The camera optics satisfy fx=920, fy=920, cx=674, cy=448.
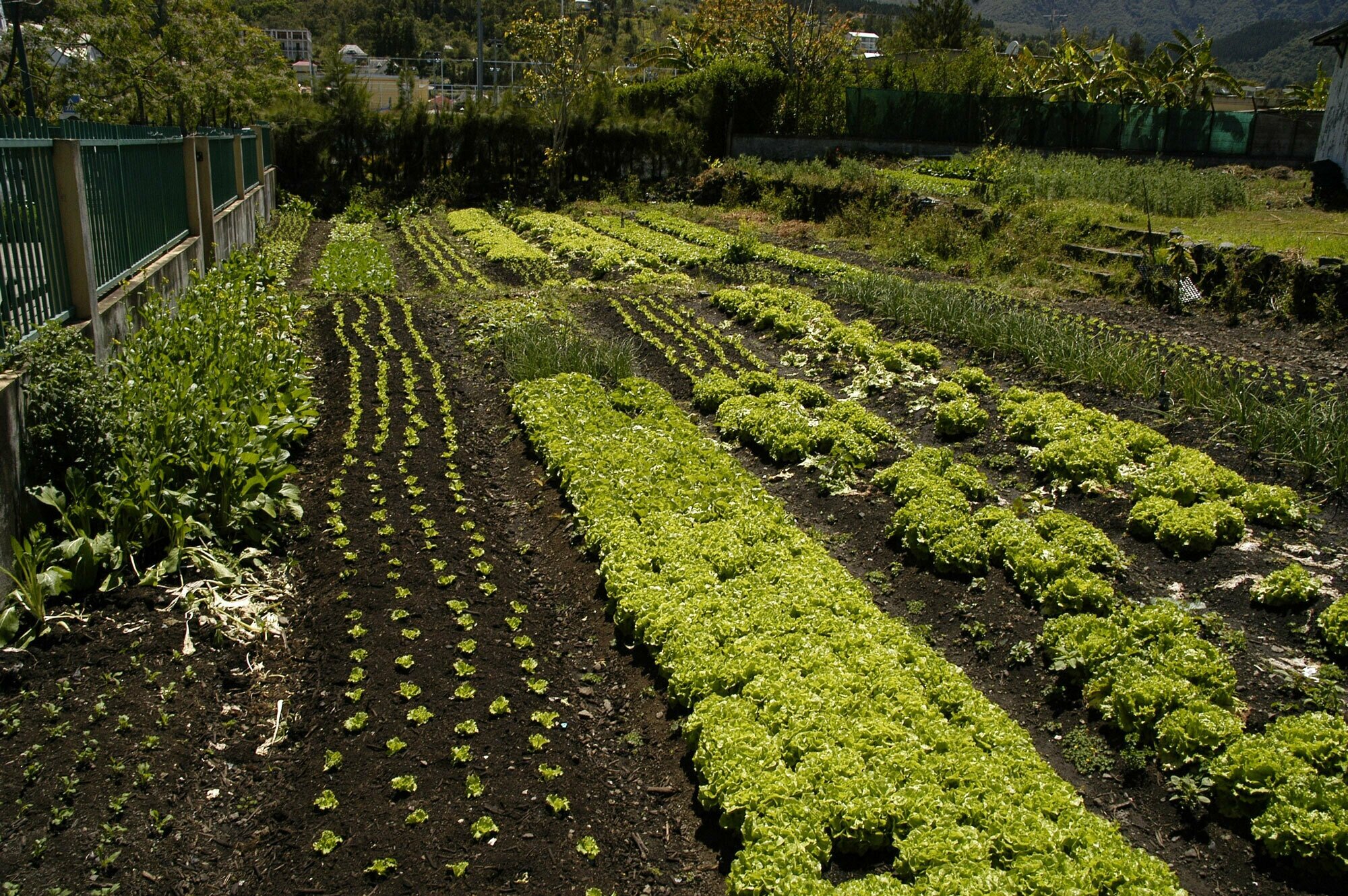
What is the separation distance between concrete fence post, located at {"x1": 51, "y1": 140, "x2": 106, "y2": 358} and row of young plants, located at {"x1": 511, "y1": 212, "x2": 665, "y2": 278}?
10.2m

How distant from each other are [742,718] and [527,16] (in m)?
27.7

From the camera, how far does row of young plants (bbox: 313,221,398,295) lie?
15898mm

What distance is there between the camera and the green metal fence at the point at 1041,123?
33.5 metres

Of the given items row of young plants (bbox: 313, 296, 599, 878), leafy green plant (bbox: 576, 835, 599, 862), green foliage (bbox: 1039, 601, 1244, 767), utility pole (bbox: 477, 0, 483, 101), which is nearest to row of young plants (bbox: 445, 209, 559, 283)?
row of young plants (bbox: 313, 296, 599, 878)

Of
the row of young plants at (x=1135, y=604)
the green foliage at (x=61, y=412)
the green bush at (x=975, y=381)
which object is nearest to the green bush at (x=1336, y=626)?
the row of young plants at (x=1135, y=604)

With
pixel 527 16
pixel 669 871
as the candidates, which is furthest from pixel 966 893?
pixel 527 16

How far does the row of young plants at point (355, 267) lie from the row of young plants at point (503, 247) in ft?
6.66

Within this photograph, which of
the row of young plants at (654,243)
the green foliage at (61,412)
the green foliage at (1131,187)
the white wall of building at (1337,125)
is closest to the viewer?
the green foliage at (61,412)

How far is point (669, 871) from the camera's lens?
4254mm

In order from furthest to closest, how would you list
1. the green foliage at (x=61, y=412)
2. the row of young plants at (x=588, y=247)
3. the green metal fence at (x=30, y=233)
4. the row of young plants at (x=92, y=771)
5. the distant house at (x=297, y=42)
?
the distant house at (x=297, y=42), the row of young plants at (x=588, y=247), the green metal fence at (x=30, y=233), the green foliage at (x=61, y=412), the row of young plants at (x=92, y=771)

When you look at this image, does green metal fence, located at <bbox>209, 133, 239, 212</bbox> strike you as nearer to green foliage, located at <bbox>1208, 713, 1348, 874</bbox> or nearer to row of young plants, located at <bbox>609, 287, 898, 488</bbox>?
row of young plants, located at <bbox>609, 287, 898, 488</bbox>

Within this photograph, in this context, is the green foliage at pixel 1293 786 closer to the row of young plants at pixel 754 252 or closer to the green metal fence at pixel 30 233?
the green metal fence at pixel 30 233

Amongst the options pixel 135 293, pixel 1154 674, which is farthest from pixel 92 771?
pixel 135 293

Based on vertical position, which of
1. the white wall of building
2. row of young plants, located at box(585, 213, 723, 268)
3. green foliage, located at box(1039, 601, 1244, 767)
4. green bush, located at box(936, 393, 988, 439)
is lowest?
green foliage, located at box(1039, 601, 1244, 767)
